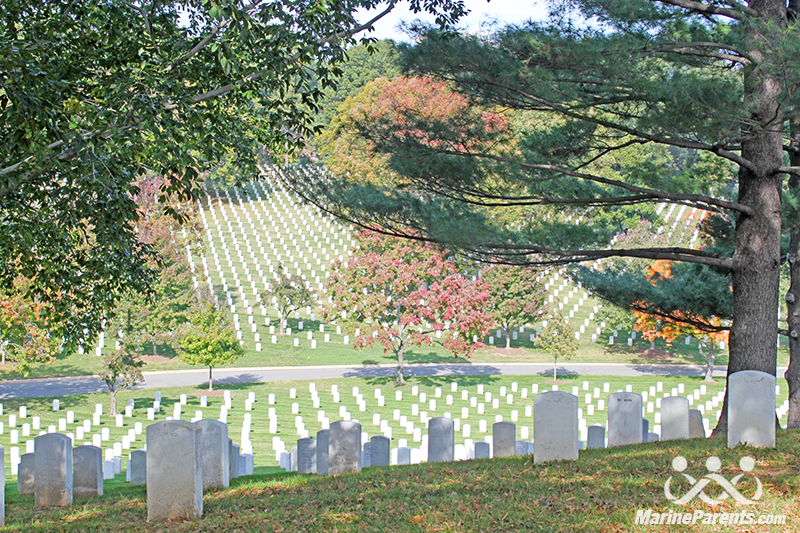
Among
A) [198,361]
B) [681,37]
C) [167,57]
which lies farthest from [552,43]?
[198,361]

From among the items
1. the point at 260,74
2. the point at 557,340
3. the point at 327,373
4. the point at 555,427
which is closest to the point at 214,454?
the point at 555,427

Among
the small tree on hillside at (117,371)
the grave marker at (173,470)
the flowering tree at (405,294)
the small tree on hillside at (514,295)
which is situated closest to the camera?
the grave marker at (173,470)

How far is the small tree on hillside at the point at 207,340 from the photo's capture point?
877 inches

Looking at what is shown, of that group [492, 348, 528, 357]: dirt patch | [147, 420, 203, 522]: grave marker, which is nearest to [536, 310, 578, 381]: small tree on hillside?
[492, 348, 528, 357]: dirt patch

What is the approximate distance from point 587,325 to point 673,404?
2521 centimetres

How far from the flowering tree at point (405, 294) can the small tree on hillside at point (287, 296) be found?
5325mm

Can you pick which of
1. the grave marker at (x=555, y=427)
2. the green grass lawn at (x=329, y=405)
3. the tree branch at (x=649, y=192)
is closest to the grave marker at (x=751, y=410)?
the grave marker at (x=555, y=427)

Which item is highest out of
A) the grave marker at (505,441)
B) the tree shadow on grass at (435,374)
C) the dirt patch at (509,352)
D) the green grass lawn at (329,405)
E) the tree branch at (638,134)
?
the tree branch at (638,134)

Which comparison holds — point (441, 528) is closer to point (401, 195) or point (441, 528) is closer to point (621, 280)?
point (401, 195)

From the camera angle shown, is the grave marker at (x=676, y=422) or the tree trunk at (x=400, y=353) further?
the tree trunk at (x=400, y=353)

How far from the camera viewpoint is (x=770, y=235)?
8523 mm

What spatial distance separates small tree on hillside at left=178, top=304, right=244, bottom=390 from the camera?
877 inches

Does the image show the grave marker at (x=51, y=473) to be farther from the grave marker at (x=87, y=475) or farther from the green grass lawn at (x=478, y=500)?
the grave marker at (x=87, y=475)

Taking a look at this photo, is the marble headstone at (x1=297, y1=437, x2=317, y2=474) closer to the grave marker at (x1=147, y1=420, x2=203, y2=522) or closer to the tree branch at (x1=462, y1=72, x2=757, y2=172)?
the grave marker at (x1=147, y1=420, x2=203, y2=522)
